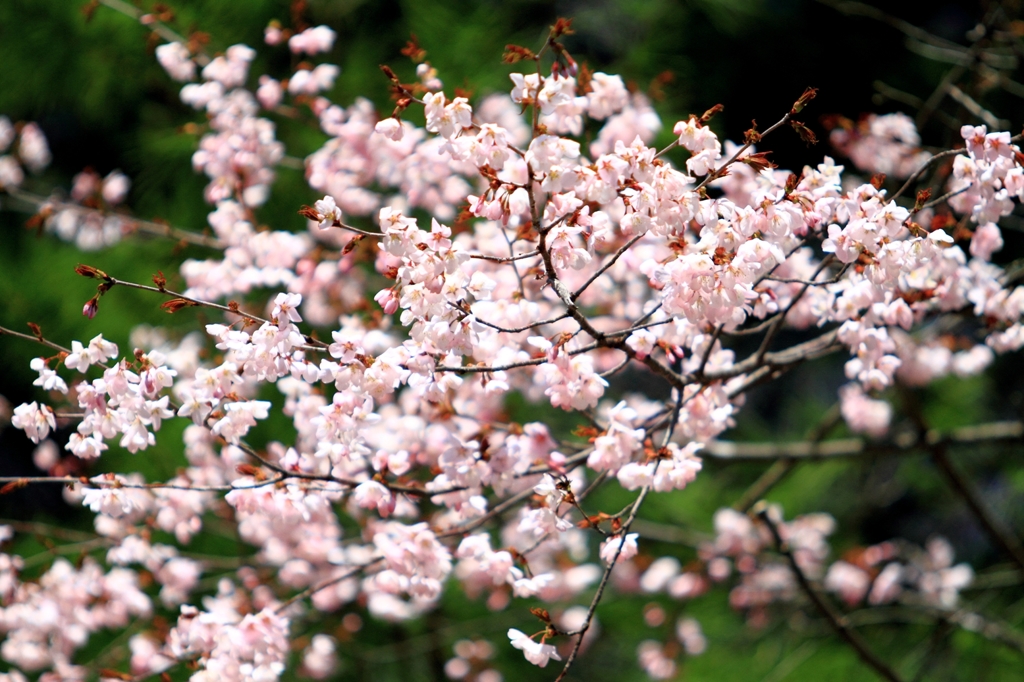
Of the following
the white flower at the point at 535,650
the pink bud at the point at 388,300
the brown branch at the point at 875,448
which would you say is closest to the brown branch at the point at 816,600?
the brown branch at the point at 875,448

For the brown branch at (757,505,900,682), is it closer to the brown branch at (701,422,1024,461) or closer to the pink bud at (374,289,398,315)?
the brown branch at (701,422,1024,461)

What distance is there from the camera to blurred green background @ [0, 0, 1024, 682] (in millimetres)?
2707

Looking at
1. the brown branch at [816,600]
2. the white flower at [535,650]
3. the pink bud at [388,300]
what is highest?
the brown branch at [816,600]

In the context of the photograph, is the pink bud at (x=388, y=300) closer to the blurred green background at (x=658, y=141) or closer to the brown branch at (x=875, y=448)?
the brown branch at (x=875, y=448)

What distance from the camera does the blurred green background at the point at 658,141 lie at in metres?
2.71

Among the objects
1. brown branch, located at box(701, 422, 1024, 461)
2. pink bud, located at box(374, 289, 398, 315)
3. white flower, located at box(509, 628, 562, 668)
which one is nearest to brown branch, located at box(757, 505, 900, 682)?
brown branch, located at box(701, 422, 1024, 461)

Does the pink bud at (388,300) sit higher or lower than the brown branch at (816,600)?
lower

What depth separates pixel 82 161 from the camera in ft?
12.6

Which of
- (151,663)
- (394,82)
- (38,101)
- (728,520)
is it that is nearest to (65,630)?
(151,663)

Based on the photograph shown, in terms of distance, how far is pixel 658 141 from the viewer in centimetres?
274

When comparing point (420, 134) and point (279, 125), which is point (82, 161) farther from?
point (420, 134)

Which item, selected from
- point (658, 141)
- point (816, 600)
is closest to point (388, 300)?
point (816, 600)

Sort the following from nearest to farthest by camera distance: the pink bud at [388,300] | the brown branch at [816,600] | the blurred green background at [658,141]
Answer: the pink bud at [388,300] < the brown branch at [816,600] < the blurred green background at [658,141]

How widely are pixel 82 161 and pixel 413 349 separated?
3563 mm
